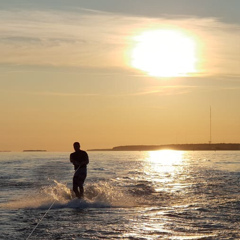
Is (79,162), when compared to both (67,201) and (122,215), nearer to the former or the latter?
(67,201)

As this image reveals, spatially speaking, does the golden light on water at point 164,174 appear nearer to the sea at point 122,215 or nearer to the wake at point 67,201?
the sea at point 122,215

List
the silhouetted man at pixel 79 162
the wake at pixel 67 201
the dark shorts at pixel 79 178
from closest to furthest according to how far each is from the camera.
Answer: the wake at pixel 67 201
the dark shorts at pixel 79 178
the silhouetted man at pixel 79 162

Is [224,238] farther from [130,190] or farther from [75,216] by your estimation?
[130,190]

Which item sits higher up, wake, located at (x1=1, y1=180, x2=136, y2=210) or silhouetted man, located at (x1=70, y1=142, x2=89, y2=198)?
silhouetted man, located at (x1=70, y1=142, x2=89, y2=198)

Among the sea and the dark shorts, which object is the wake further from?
the dark shorts

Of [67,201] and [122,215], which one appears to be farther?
[67,201]

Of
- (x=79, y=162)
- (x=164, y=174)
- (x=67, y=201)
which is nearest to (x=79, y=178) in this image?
(x=79, y=162)

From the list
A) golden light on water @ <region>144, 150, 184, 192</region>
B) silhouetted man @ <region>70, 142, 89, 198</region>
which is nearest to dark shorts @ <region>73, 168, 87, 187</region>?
silhouetted man @ <region>70, 142, 89, 198</region>

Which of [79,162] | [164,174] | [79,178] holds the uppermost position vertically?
[79,162]

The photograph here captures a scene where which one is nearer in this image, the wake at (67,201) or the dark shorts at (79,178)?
the wake at (67,201)

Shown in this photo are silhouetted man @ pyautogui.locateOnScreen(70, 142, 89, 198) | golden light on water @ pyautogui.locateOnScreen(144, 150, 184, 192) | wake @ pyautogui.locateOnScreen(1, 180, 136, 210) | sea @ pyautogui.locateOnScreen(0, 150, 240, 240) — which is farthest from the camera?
golden light on water @ pyautogui.locateOnScreen(144, 150, 184, 192)

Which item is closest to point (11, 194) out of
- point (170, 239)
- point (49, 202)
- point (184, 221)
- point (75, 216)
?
point (49, 202)

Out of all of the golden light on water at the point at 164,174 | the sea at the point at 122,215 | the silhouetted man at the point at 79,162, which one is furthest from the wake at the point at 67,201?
Answer: the golden light on water at the point at 164,174

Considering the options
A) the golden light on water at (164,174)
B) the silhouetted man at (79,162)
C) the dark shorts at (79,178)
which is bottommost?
the golden light on water at (164,174)
